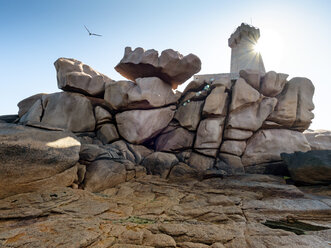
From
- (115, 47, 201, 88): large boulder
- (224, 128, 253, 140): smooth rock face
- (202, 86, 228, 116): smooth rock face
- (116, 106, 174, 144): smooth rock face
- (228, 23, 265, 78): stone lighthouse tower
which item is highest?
(228, 23, 265, 78): stone lighthouse tower

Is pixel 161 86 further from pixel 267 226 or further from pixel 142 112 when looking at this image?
pixel 267 226

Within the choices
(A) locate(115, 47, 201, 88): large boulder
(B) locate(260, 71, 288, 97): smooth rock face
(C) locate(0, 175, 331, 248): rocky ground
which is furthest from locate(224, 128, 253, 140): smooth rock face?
(A) locate(115, 47, 201, 88): large boulder

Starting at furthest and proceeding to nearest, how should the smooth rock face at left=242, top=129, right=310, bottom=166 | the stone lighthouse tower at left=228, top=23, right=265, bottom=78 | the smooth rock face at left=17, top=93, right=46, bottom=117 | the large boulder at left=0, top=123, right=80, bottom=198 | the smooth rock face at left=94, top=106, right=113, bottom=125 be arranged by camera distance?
the stone lighthouse tower at left=228, top=23, right=265, bottom=78 → the smooth rock face at left=17, top=93, right=46, bottom=117 → the smooth rock face at left=94, top=106, right=113, bottom=125 → the smooth rock face at left=242, top=129, right=310, bottom=166 → the large boulder at left=0, top=123, right=80, bottom=198

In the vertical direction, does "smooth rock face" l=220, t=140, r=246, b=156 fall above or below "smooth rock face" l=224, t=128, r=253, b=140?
below

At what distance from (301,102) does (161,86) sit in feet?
30.6

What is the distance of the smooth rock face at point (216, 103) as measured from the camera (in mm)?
11664

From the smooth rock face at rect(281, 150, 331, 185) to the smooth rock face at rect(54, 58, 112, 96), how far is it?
468 inches

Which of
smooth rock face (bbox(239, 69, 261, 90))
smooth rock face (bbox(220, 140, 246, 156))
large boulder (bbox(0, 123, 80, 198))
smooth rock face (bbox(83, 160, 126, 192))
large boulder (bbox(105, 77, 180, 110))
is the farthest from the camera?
smooth rock face (bbox(239, 69, 261, 90))

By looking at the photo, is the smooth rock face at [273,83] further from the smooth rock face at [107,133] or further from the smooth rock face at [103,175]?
the smooth rock face at [103,175]

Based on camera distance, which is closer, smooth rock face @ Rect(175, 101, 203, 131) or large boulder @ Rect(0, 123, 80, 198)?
large boulder @ Rect(0, 123, 80, 198)

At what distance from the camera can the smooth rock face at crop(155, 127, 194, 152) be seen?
462 inches

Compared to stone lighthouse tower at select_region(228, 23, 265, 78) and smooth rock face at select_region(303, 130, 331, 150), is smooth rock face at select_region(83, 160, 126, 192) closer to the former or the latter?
smooth rock face at select_region(303, 130, 331, 150)

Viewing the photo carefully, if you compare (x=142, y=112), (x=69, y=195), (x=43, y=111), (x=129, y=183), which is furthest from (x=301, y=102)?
(x=43, y=111)

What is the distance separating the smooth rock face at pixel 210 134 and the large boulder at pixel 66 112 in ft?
22.7
